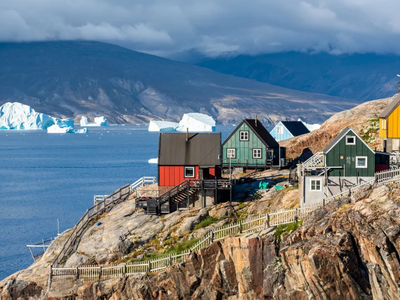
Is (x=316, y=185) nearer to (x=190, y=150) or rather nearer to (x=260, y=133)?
(x=190, y=150)

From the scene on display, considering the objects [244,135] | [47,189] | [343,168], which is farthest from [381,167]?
[47,189]

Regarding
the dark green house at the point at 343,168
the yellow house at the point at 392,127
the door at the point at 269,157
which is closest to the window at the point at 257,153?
the door at the point at 269,157

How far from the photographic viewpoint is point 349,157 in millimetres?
40062

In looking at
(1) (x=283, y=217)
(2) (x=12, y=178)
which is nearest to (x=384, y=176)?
(1) (x=283, y=217)

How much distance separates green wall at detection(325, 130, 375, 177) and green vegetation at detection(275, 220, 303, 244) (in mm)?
5426

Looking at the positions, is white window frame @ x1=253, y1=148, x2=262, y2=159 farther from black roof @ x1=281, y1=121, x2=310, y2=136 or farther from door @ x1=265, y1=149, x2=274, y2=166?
black roof @ x1=281, y1=121, x2=310, y2=136

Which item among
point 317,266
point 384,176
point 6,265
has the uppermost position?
point 384,176

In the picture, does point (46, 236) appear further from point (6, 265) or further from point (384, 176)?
point (384, 176)

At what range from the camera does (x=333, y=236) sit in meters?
32.5

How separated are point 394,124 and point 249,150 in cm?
1259

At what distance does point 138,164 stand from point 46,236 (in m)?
73.1

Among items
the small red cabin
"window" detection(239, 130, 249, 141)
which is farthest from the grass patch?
"window" detection(239, 130, 249, 141)

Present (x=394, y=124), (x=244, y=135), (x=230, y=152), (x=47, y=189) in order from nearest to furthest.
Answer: (x=394, y=124) → (x=230, y=152) → (x=244, y=135) → (x=47, y=189)

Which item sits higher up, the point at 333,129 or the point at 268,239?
the point at 333,129
